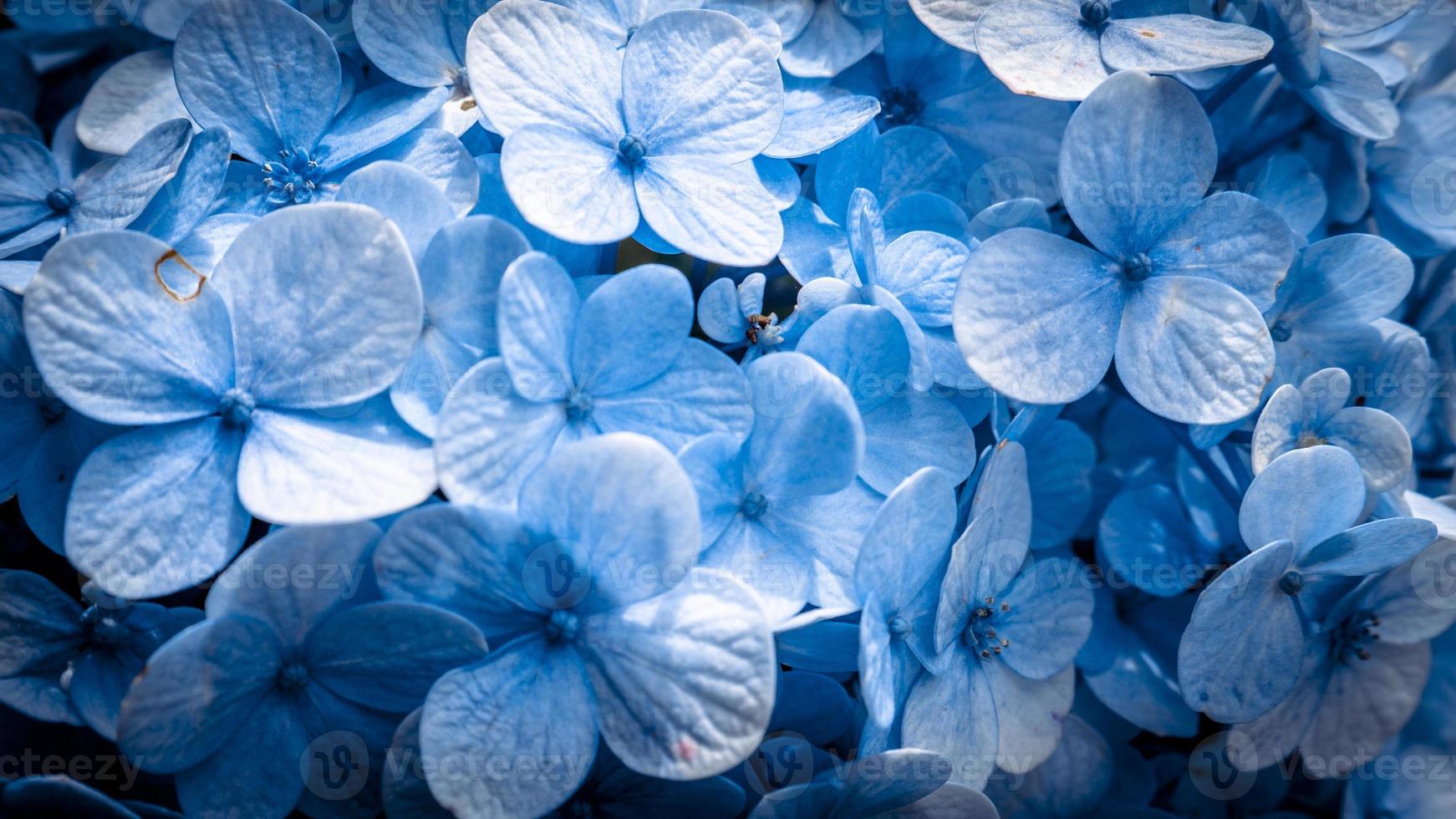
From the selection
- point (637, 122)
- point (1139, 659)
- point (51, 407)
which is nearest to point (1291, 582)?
point (1139, 659)

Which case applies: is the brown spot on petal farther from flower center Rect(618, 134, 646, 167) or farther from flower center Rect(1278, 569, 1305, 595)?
flower center Rect(1278, 569, 1305, 595)

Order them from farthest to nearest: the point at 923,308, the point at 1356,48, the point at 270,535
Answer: the point at 1356,48 → the point at 923,308 → the point at 270,535

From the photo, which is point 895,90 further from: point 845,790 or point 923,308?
point 845,790

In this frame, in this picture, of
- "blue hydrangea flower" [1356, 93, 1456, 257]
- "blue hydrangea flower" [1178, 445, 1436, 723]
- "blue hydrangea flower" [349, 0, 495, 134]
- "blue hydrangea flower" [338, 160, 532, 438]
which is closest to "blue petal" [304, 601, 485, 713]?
"blue hydrangea flower" [338, 160, 532, 438]

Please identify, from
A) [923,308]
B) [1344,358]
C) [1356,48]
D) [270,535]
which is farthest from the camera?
[1356,48]

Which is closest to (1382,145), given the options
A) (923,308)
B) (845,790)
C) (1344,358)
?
(1344,358)

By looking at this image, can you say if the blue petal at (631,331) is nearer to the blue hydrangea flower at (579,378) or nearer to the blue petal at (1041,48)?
the blue hydrangea flower at (579,378)

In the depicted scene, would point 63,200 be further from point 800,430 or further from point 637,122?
point 800,430
